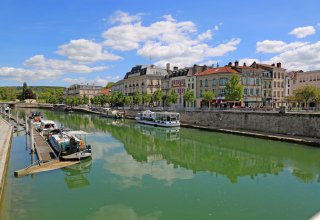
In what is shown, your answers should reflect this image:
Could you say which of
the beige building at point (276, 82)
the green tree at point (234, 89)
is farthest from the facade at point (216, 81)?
the green tree at point (234, 89)

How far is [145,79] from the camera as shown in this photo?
3462 inches

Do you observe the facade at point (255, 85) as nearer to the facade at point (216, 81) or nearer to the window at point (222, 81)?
the facade at point (216, 81)

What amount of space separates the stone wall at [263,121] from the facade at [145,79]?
3689 centimetres

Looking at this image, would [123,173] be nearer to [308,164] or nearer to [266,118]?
[308,164]

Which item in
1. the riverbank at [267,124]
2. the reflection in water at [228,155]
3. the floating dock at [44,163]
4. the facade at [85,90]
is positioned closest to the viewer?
the floating dock at [44,163]

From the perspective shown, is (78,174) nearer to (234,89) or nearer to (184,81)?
(234,89)

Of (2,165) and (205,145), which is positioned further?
(205,145)

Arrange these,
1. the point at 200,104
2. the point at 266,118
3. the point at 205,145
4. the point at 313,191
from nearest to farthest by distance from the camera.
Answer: the point at 313,191
the point at 205,145
the point at 266,118
the point at 200,104

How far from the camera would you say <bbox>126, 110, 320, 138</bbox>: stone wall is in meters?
32.8

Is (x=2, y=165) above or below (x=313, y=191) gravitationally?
above

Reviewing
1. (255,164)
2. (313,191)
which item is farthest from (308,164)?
(313,191)

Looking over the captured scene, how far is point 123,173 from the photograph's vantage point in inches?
795

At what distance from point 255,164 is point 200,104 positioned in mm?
42852

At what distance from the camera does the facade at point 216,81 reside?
60.1 metres
